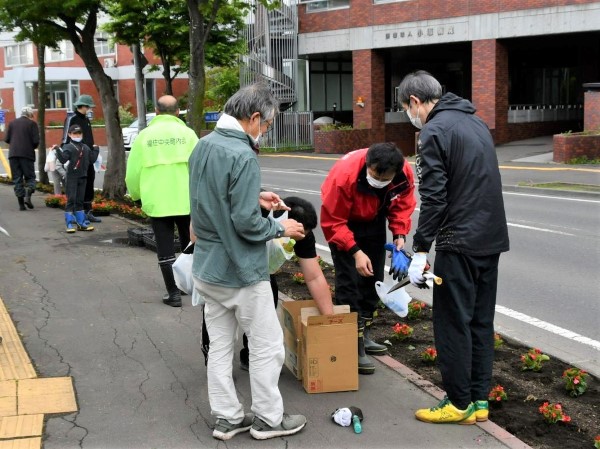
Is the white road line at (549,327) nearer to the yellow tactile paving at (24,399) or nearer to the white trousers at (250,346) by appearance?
the white trousers at (250,346)

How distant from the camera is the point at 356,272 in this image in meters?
5.70

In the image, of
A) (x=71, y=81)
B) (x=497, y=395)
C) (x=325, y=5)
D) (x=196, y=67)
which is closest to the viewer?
(x=497, y=395)

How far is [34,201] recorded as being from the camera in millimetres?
16156

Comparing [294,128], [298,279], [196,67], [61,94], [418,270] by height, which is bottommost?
[298,279]

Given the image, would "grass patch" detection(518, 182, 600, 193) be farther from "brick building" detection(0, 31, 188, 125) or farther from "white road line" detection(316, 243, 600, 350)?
"brick building" detection(0, 31, 188, 125)

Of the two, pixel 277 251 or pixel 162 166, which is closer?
pixel 277 251

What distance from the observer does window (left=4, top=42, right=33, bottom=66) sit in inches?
2391

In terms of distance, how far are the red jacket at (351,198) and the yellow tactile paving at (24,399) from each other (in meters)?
2.00

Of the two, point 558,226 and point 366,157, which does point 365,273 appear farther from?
point 558,226

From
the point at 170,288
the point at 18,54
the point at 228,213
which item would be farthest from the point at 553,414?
the point at 18,54

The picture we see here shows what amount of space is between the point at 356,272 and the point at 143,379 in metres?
1.62

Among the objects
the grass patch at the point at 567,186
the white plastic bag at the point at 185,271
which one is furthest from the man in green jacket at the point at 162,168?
the grass patch at the point at 567,186

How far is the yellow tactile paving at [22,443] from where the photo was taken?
4328mm

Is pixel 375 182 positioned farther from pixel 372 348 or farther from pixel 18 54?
pixel 18 54
